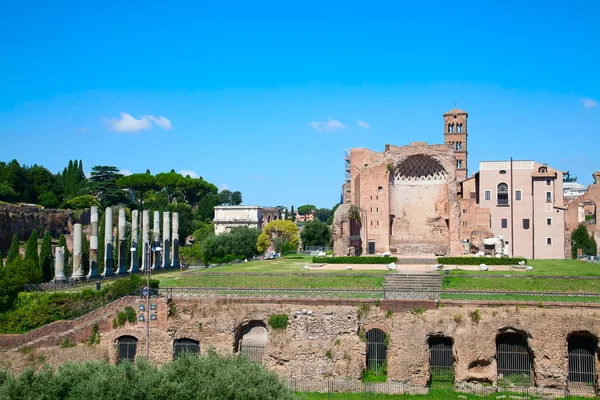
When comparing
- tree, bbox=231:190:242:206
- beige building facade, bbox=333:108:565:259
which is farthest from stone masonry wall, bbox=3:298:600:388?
tree, bbox=231:190:242:206

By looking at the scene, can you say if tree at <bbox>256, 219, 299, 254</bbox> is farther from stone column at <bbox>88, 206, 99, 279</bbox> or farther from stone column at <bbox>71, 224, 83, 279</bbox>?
stone column at <bbox>71, 224, 83, 279</bbox>

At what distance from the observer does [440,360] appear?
29.1 meters

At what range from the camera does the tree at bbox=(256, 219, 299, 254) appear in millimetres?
73875

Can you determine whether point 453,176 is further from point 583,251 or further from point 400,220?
point 583,251

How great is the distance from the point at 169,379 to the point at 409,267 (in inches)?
1041

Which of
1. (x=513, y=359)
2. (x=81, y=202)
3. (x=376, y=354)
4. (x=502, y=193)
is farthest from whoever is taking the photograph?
(x=81, y=202)

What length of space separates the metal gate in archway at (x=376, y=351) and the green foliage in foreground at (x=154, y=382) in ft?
29.3

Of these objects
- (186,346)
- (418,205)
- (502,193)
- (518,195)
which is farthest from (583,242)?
(186,346)

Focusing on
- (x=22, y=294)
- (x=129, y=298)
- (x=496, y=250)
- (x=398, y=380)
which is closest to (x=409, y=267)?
(x=496, y=250)

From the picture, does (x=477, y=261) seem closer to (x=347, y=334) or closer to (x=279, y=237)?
(x=347, y=334)

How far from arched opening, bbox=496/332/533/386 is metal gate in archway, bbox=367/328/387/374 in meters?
5.16

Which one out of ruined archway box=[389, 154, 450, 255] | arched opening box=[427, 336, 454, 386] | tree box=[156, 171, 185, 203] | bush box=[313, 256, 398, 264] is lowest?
arched opening box=[427, 336, 454, 386]

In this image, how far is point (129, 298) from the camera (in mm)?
31500

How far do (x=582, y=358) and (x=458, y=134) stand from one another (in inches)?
1775
